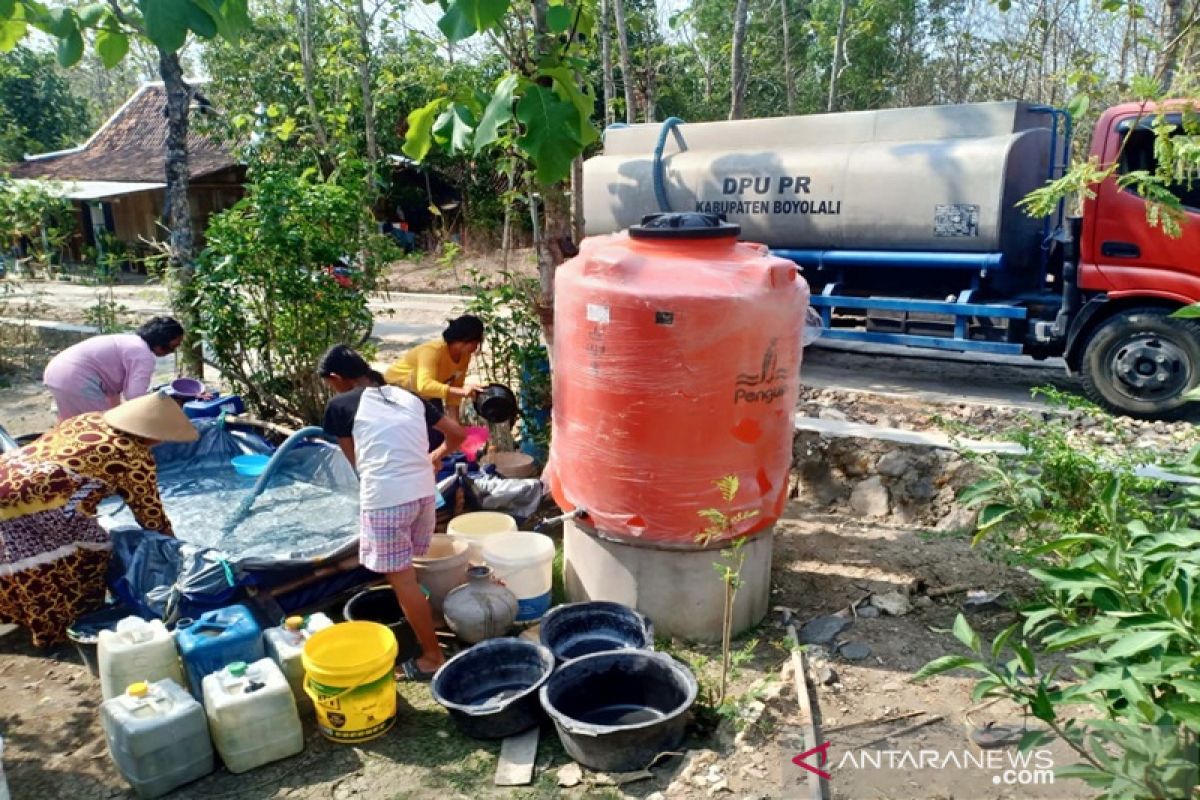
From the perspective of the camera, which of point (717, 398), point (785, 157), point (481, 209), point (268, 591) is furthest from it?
point (481, 209)

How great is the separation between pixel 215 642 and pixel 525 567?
4.58 ft

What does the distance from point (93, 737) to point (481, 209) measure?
54.1 feet

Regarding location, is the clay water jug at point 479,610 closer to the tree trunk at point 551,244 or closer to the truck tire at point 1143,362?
the tree trunk at point 551,244

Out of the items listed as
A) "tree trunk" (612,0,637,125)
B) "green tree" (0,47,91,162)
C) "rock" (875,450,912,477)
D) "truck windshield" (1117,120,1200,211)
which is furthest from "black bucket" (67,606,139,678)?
"green tree" (0,47,91,162)

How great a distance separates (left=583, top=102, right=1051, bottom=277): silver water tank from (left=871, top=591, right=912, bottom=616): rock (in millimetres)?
4146

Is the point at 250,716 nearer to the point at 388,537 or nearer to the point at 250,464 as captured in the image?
the point at 388,537

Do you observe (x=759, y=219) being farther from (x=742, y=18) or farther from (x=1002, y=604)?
(x=1002, y=604)

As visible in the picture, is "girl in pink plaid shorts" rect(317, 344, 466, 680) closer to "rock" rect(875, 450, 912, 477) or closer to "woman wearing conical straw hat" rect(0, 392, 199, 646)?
"woman wearing conical straw hat" rect(0, 392, 199, 646)

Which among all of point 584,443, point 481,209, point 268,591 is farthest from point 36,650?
point 481,209

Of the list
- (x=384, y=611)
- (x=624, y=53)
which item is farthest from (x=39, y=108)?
(x=384, y=611)

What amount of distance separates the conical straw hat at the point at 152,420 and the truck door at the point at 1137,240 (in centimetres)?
618

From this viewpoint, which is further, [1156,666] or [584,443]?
[584,443]

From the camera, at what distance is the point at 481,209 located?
744 inches

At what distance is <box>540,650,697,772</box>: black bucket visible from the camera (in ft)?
9.99
